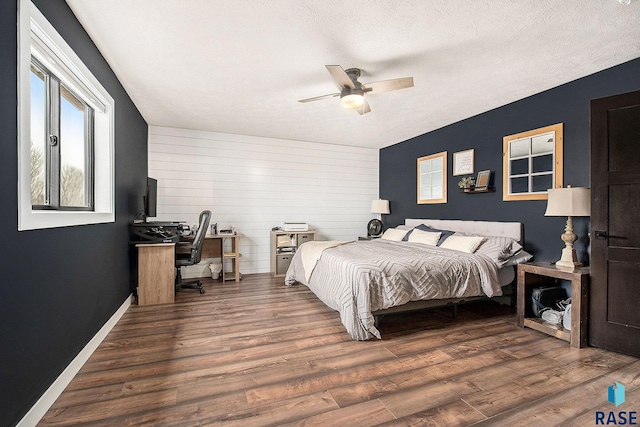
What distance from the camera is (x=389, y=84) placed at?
269cm

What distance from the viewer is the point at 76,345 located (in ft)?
6.86

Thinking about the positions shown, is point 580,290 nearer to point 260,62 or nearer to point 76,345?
point 260,62

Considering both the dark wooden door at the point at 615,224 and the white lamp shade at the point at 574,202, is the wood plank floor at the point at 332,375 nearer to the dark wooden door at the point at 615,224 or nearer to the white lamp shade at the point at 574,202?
the dark wooden door at the point at 615,224

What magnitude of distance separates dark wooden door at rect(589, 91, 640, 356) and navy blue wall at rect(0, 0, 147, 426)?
13.2 ft

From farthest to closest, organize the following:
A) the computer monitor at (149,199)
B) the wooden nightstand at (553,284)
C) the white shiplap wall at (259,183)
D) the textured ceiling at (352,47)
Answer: the white shiplap wall at (259,183) < the computer monitor at (149,199) < the wooden nightstand at (553,284) < the textured ceiling at (352,47)

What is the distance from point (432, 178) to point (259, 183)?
10.3ft

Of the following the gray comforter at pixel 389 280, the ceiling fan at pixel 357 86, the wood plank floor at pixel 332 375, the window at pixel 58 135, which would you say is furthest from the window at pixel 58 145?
the gray comforter at pixel 389 280

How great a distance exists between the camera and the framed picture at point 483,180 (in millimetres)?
3929

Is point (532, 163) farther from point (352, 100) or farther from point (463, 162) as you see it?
point (352, 100)

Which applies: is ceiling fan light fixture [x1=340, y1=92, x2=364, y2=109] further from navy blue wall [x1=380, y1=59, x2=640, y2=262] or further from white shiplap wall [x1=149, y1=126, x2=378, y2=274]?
white shiplap wall [x1=149, y1=126, x2=378, y2=274]

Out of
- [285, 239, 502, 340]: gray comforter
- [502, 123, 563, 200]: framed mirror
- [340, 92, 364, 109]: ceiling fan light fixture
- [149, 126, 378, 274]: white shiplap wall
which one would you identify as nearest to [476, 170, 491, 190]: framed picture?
[502, 123, 563, 200]: framed mirror

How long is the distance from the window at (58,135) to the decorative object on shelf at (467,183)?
4.42m

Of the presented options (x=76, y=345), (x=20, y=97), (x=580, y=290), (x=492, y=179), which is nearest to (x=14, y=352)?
(x=76, y=345)

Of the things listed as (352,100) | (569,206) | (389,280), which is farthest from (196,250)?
(569,206)
